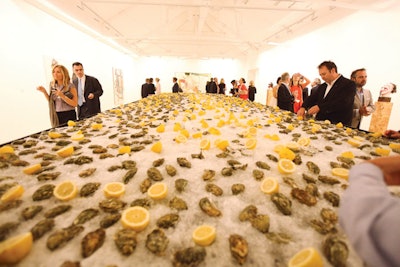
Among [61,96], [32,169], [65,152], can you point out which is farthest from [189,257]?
[61,96]

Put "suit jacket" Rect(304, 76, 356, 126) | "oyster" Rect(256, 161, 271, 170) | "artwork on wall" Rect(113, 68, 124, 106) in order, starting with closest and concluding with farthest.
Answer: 1. "oyster" Rect(256, 161, 271, 170)
2. "suit jacket" Rect(304, 76, 356, 126)
3. "artwork on wall" Rect(113, 68, 124, 106)

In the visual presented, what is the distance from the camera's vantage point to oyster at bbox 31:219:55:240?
64 cm

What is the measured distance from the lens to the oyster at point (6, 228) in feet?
2.06

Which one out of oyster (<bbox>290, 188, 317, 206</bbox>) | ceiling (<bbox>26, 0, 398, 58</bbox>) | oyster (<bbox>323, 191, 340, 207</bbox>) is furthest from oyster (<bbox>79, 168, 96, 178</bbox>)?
ceiling (<bbox>26, 0, 398, 58</bbox>)

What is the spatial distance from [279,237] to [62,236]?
0.74 metres

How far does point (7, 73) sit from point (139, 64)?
13449 millimetres

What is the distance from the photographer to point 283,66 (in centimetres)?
991

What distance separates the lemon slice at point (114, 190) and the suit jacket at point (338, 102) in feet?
8.58

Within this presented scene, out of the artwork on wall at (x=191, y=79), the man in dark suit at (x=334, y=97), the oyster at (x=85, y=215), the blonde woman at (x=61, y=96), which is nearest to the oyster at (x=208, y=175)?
the oyster at (x=85, y=215)

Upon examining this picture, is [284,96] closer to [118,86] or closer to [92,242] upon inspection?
[92,242]

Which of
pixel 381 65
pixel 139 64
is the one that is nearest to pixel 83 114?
pixel 381 65

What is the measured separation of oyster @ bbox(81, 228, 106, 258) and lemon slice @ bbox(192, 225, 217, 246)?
1.01 feet

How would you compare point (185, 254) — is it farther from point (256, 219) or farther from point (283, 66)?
point (283, 66)

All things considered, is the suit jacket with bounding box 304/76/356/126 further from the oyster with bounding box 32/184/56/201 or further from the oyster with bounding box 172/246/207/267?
the oyster with bounding box 32/184/56/201
